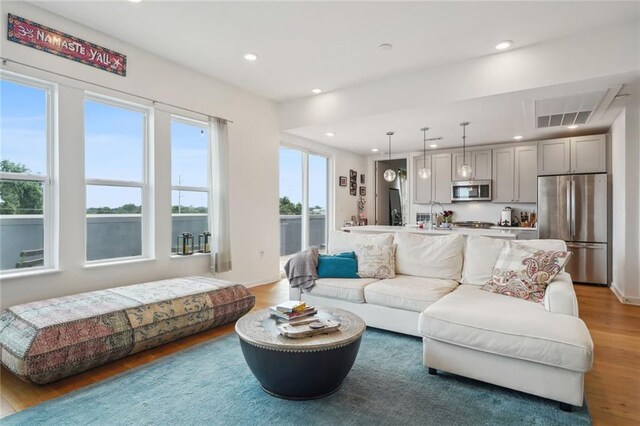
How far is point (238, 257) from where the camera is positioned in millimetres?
4910

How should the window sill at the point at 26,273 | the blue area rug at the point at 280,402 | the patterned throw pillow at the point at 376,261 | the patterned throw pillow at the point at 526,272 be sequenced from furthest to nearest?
1. the patterned throw pillow at the point at 376,261
2. the window sill at the point at 26,273
3. the patterned throw pillow at the point at 526,272
4. the blue area rug at the point at 280,402

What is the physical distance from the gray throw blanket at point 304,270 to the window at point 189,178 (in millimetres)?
1522

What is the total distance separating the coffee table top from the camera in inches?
77.3

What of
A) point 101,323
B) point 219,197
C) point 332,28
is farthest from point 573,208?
point 101,323

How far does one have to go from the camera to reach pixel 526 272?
9.05ft

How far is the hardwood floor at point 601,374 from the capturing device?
2037mm

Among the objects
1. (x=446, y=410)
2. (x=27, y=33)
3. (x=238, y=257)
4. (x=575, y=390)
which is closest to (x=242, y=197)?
(x=238, y=257)

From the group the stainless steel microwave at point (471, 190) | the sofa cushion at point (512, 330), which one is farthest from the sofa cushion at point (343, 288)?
the stainless steel microwave at point (471, 190)

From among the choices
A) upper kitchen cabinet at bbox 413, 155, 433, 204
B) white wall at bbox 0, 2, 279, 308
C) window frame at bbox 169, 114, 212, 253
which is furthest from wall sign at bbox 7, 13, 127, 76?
upper kitchen cabinet at bbox 413, 155, 433, 204

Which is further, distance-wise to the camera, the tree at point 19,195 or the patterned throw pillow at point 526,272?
the tree at point 19,195

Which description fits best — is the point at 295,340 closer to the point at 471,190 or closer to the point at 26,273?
the point at 26,273

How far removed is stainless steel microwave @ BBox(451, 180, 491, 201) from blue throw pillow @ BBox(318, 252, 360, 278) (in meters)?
4.11

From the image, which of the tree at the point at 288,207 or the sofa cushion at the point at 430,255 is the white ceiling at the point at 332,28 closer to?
the sofa cushion at the point at 430,255

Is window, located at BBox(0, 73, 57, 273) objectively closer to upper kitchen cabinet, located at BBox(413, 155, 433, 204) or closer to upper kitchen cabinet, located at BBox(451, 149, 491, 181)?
upper kitchen cabinet, located at BBox(413, 155, 433, 204)
